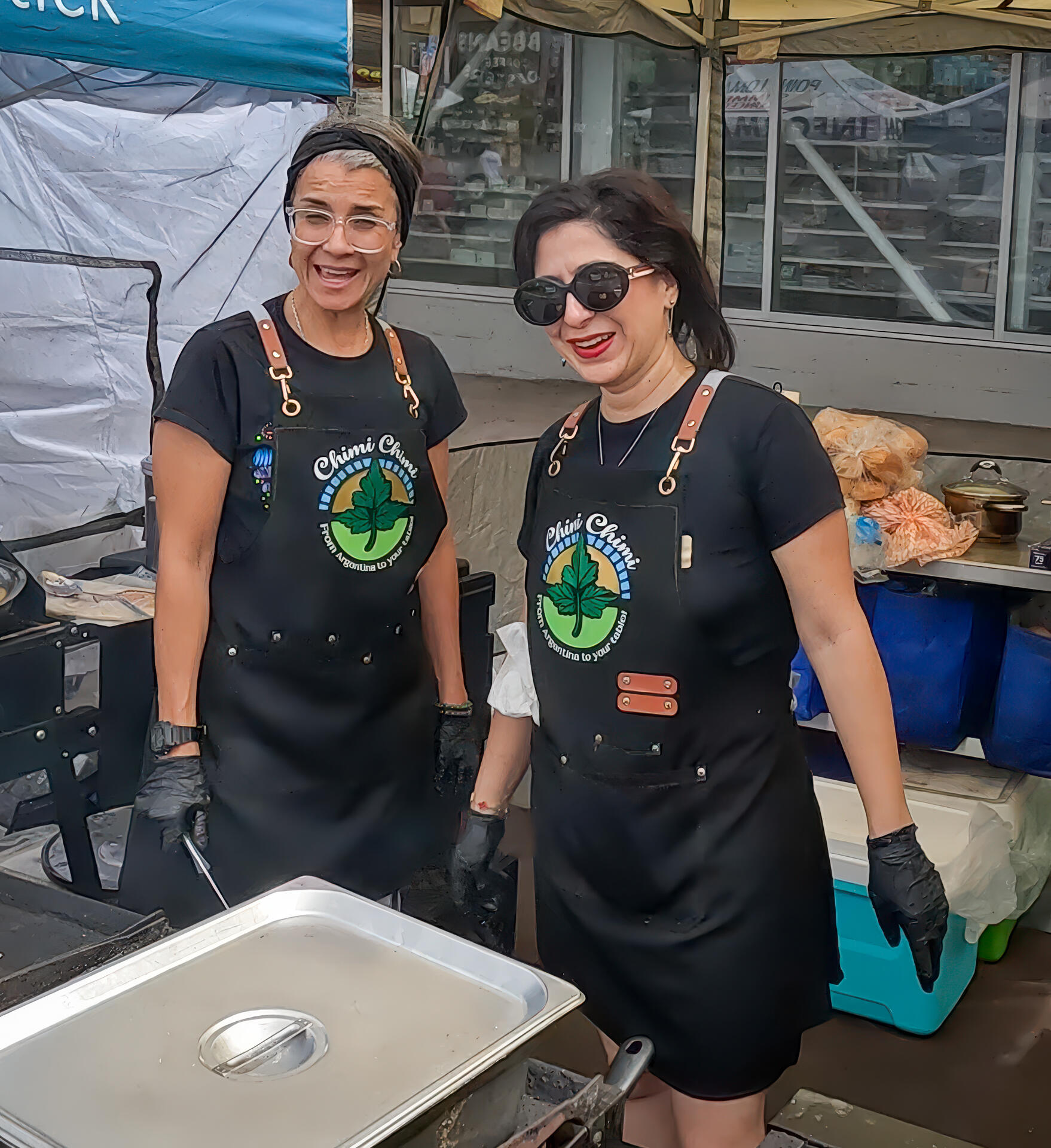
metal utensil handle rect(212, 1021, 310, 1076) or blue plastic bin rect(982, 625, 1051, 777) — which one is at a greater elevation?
metal utensil handle rect(212, 1021, 310, 1076)

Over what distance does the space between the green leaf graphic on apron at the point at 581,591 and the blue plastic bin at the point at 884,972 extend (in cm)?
143

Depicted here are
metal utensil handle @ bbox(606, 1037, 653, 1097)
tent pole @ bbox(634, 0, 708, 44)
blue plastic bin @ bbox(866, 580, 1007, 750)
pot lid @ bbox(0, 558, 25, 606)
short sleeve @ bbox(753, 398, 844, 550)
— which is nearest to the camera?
metal utensil handle @ bbox(606, 1037, 653, 1097)

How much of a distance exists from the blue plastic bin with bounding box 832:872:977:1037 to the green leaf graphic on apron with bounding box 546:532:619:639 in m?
1.43

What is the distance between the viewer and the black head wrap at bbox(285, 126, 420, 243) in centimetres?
213

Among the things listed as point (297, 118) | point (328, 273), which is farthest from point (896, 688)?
point (297, 118)

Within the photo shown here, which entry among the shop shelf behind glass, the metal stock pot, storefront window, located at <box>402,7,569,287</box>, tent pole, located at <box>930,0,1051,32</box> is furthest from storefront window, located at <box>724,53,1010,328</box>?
the metal stock pot

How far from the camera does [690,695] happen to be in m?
1.80

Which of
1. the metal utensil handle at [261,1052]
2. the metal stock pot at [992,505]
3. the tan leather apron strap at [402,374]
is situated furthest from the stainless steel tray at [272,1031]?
the metal stock pot at [992,505]

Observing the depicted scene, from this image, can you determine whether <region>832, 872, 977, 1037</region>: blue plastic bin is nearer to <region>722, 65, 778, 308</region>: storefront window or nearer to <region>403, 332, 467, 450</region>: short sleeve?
<region>403, 332, 467, 450</region>: short sleeve

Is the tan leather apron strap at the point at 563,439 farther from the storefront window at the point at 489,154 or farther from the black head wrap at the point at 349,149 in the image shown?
the storefront window at the point at 489,154

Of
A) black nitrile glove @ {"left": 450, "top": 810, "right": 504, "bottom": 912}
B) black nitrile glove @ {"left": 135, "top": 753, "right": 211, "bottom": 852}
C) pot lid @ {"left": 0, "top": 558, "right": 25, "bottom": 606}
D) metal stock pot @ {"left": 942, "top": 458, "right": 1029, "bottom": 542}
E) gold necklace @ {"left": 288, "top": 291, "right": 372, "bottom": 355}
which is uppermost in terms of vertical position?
gold necklace @ {"left": 288, "top": 291, "right": 372, "bottom": 355}

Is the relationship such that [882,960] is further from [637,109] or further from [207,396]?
[637,109]

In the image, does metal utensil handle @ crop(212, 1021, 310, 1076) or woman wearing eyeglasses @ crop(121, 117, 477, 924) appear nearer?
metal utensil handle @ crop(212, 1021, 310, 1076)

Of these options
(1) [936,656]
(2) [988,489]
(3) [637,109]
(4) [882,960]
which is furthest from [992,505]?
(3) [637,109]
